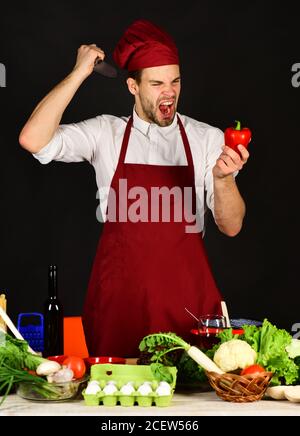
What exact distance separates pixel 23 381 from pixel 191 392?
1.55 feet

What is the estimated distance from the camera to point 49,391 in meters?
1.99

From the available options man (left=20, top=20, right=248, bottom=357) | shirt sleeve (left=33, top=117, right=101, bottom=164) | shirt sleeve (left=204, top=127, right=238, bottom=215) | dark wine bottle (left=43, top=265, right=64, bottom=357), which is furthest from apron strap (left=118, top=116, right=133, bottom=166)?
dark wine bottle (left=43, top=265, right=64, bottom=357)

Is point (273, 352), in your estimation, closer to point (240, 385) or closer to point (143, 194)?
point (240, 385)

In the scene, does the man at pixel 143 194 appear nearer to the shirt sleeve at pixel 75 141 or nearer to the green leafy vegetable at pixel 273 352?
the shirt sleeve at pixel 75 141

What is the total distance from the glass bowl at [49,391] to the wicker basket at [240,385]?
1.17 feet

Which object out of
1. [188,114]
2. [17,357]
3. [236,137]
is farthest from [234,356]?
[188,114]

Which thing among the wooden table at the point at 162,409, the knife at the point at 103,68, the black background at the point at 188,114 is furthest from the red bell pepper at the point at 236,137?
the black background at the point at 188,114

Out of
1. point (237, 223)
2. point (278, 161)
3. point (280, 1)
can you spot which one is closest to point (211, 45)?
point (280, 1)

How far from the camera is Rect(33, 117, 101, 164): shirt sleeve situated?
321 cm

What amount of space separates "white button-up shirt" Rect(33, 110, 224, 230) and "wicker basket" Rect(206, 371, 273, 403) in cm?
134

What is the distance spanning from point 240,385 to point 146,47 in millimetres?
1690

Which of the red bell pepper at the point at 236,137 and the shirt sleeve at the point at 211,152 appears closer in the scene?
the red bell pepper at the point at 236,137

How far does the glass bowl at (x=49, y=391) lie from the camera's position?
199 cm

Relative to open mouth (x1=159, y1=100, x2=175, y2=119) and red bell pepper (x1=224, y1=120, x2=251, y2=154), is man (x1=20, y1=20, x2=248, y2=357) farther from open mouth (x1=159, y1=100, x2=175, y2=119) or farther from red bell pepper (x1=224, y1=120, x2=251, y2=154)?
red bell pepper (x1=224, y1=120, x2=251, y2=154)
